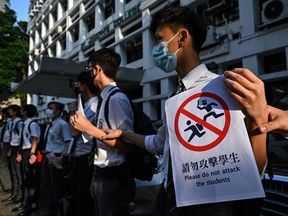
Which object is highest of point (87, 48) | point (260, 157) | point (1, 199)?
point (87, 48)

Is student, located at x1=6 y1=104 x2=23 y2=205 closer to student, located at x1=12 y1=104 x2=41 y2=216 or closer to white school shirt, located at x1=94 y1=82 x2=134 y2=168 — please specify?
student, located at x1=12 y1=104 x2=41 y2=216

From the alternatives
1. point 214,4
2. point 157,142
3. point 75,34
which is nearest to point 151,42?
Answer: point 214,4

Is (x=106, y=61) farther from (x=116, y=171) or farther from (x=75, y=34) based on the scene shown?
(x=75, y=34)

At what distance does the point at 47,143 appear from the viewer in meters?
4.60

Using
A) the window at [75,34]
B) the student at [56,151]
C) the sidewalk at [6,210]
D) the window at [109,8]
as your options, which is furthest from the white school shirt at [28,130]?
the window at [75,34]

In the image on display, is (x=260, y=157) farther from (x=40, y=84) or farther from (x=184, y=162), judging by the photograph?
(x=40, y=84)

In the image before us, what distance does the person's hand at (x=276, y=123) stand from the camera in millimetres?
1073

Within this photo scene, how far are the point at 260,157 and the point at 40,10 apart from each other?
35.3 metres

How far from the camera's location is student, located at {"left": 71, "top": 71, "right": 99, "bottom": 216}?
296cm

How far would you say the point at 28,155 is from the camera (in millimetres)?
5398

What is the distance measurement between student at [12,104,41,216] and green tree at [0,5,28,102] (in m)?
22.5

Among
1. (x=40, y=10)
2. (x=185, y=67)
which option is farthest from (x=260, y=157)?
(x=40, y=10)

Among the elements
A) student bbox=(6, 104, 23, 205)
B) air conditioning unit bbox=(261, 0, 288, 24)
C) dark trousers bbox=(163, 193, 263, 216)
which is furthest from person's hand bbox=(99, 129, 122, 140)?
air conditioning unit bbox=(261, 0, 288, 24)

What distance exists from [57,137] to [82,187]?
1.67 metres
